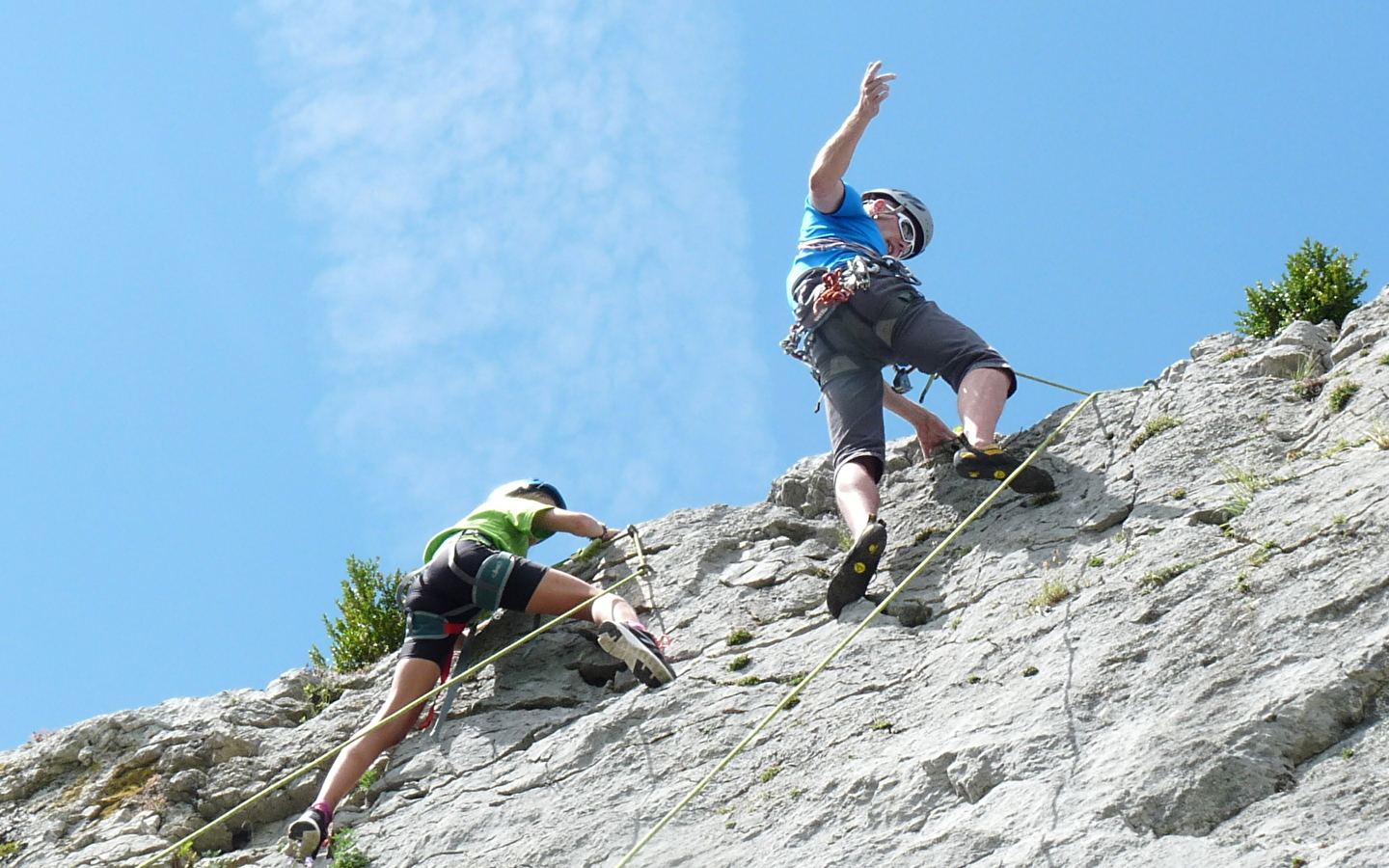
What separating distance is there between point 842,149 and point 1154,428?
2.45 meters

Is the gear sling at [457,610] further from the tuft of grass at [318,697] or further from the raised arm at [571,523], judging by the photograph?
the tuft of grass at [318,697]

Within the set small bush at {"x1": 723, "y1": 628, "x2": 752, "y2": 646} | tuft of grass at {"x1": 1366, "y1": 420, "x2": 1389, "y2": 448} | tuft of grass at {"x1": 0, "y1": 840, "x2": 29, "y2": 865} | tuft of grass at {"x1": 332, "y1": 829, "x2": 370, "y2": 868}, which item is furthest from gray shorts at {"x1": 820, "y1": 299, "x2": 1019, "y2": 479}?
tuft of grass at {"x1": 0, "y1": 840, "x2": 29, "y2": 865}

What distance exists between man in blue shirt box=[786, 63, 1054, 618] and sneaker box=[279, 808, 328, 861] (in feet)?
9.78

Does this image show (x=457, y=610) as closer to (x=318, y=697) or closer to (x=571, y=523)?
(x=571, y=523)

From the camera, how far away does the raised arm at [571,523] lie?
28.0 feet

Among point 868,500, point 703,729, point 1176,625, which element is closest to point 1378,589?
point 1176,625

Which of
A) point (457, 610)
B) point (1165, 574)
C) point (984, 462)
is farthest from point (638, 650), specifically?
point (1165, 574)

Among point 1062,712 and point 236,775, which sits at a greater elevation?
point 236,775

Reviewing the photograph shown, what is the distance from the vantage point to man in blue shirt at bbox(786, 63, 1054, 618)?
23.1 ft

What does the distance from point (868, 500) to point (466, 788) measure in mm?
2688

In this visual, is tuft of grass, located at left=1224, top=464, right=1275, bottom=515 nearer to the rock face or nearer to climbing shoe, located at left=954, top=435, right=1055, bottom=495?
the rock face

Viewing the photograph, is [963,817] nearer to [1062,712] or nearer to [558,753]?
[1062,712]

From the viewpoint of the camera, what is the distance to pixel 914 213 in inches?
333

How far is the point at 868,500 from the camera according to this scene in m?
7.05
